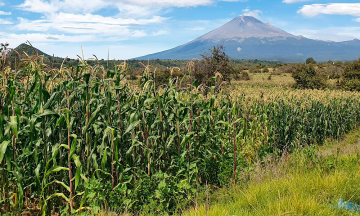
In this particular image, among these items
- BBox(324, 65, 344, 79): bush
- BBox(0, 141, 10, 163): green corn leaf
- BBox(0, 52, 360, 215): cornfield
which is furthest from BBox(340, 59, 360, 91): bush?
BBox(0, 141, 10, 163): green corn leaf

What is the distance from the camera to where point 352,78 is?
89.9ft

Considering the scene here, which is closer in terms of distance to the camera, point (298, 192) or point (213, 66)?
point (298, 192)

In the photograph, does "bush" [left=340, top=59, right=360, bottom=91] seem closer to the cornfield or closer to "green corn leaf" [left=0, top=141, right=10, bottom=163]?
the cornfield

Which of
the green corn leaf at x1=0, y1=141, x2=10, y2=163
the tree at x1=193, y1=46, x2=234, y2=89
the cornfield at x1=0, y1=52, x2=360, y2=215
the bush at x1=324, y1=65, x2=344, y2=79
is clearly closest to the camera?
the green corn leaf at x1=0, y1=141, x2=10, y2=163

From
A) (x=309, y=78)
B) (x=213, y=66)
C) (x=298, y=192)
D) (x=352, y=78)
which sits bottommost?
(x=298, y=192)

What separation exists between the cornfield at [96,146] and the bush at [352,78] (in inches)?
973

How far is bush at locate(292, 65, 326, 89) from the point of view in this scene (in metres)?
30.0

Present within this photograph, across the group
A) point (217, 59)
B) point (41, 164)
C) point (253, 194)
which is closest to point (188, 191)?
point (253, 194)

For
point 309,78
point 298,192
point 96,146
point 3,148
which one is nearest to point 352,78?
point 309,78

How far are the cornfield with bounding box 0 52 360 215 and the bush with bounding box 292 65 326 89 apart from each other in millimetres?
27152

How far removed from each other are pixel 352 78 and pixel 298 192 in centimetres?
2779

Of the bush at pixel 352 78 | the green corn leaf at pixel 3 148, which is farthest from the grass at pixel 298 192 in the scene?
the bush at pixel 352 78

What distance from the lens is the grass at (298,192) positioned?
3787 millimetres

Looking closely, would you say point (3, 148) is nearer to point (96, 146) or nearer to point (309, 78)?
point (96, 146)
